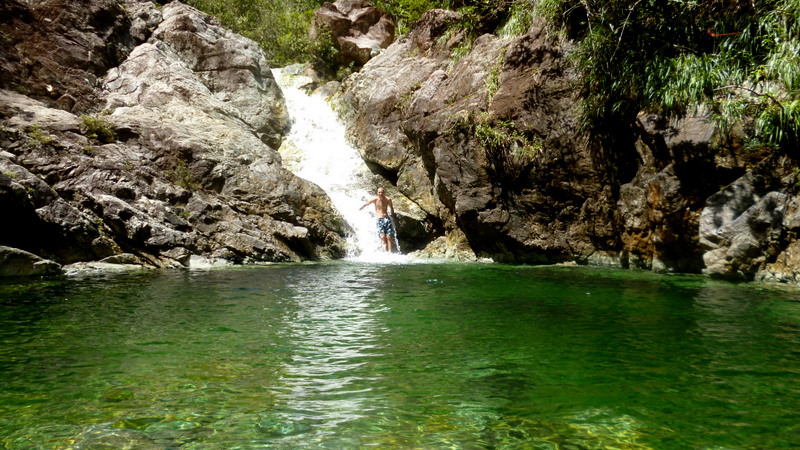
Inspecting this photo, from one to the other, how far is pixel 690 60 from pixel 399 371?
9.43 meters

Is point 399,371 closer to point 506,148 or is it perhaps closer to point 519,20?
point 506,148

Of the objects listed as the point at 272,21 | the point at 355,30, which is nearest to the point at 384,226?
the point at 355,30

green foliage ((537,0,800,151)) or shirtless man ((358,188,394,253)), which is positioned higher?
green foliage ((537,0,800,151))

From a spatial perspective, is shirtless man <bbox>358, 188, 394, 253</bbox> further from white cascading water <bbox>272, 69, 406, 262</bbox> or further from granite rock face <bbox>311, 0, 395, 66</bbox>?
granite rock face <bbox>311, 0, 395, 66</bbox>

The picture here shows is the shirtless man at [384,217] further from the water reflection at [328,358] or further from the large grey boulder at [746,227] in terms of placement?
the large grey boulder at [746,227]

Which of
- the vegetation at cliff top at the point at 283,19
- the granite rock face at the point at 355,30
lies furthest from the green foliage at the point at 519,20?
the granite rock face at the point at 355,30

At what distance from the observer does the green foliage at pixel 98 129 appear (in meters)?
13.4

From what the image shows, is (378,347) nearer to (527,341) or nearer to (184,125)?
(527,341)

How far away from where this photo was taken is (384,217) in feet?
52.2

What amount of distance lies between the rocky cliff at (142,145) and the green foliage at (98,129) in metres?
0.03

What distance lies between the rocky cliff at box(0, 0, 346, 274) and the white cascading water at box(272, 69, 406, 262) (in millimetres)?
739

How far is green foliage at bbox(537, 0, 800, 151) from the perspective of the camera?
28.6ft

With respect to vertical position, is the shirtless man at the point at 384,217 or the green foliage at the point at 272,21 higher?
the green foliage at the point at 272,21

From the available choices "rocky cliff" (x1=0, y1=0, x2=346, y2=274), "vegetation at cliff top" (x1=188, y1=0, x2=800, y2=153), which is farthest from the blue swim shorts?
"vegetation at cliff top" (x1=188, y1=0, x2=800, y2=153)
